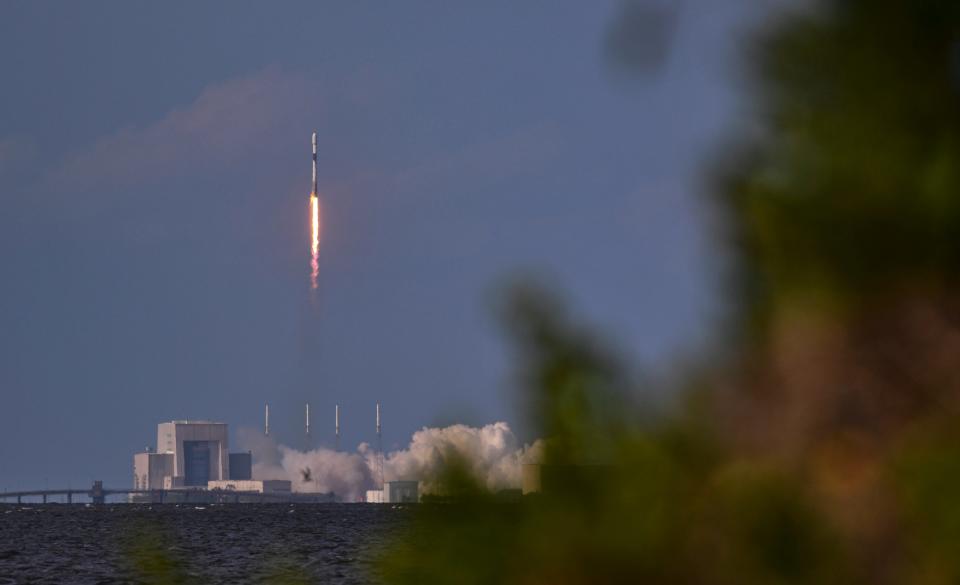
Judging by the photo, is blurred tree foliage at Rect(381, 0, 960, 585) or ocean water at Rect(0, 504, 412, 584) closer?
blurred tree foliage at Rect(381, 0, 960, 585)

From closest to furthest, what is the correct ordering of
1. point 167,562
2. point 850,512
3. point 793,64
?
1. point 850,512
2. point 793,64
3. point 167,562

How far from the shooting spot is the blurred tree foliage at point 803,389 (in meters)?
2.90

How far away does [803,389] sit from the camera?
9.60 feet

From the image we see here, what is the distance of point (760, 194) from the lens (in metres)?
3.07

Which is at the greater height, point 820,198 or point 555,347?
point 820,198

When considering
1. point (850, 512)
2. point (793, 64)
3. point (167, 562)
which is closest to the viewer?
point (850, 512)

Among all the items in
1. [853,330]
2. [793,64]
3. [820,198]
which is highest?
[793,64]

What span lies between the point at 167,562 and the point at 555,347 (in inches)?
35.5

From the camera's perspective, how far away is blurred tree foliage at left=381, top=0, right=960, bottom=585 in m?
2.90

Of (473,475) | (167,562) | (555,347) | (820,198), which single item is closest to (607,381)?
(555,347)

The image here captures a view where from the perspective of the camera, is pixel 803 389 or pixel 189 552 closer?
pixel 803 389

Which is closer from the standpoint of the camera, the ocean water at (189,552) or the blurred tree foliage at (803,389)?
the blurred tree foliage at (803,389)

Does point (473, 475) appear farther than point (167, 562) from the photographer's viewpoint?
No

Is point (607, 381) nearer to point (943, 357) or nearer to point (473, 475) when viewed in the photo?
point (473, 475)
